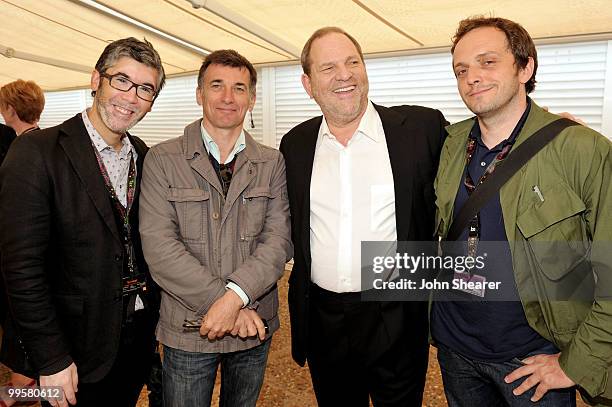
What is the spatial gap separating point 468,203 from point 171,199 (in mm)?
1243

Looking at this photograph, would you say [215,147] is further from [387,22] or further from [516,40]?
[387,22]

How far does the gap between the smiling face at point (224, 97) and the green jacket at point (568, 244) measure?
1.20 m

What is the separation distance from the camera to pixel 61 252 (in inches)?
66.2

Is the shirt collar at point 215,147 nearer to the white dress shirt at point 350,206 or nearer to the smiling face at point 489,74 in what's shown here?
the white dress shirt at point 350,206

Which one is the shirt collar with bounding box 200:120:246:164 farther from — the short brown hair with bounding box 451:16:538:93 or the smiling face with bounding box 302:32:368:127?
the short brown hair with bounding box 451:16:538:93

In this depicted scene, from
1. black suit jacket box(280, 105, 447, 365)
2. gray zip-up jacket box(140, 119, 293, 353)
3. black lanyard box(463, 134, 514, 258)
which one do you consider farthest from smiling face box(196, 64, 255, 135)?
black lanyard box(463, 134, 514, 258)

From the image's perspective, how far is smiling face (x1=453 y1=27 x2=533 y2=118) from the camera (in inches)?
66.9

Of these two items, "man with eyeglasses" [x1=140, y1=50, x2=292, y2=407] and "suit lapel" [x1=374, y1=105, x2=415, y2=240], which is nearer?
"man with eyeglasses" [x1=140, y1=50, x2=292, y2=407]

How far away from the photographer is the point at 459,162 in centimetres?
184

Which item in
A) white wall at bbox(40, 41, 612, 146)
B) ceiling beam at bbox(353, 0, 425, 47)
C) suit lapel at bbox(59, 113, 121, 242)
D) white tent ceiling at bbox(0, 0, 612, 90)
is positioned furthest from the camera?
white wall at bbox(40, 41, 612, 146)

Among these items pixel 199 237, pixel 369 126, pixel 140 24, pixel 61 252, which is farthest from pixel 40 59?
pixel 369 126

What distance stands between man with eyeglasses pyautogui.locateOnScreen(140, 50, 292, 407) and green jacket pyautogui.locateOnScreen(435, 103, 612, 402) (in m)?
1.02

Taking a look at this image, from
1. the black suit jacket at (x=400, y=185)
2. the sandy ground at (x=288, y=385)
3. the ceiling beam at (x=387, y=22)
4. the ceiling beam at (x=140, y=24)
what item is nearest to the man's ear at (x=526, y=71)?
the black suit jacket at (x=400, y=185)

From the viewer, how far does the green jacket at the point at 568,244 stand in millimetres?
1443
